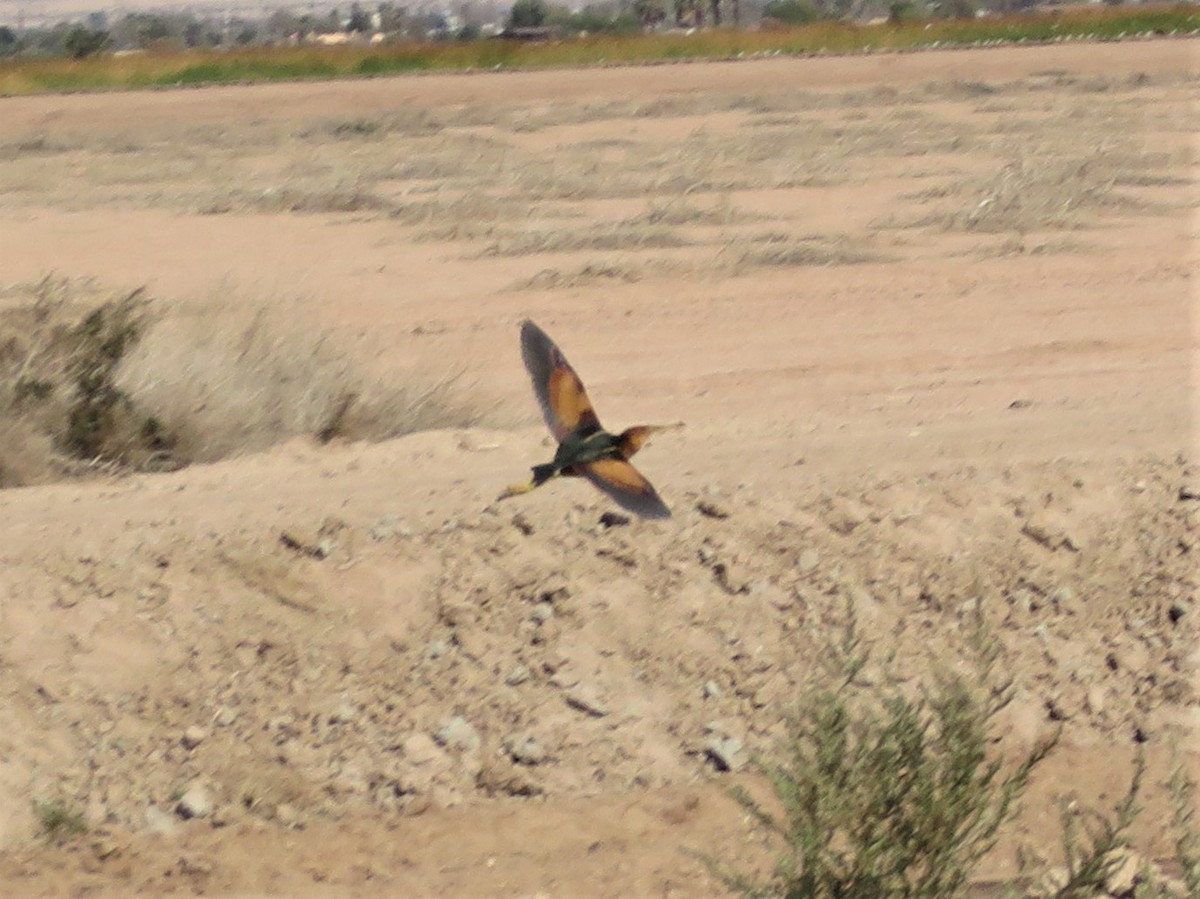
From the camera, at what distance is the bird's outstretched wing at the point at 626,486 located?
553 centimetres

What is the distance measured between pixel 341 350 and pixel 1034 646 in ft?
13.7

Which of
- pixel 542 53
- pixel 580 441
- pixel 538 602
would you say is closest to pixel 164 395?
pixel 538 602

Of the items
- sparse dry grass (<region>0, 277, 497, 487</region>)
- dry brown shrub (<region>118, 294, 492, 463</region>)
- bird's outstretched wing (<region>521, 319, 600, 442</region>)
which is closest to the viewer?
bird's outstretched wing (<region>521, 319, 600, 442</region>)

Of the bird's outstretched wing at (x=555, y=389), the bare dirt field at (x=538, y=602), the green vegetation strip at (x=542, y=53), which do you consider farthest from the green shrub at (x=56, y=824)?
the green vegetation strip at (x=542, y=53)

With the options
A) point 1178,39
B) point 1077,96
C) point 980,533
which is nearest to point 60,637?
point 980,533

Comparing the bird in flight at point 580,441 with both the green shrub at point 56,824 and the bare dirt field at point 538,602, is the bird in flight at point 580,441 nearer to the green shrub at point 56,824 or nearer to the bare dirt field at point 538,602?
the bare dirt field at point 538,602

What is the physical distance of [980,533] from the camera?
7.69 meters

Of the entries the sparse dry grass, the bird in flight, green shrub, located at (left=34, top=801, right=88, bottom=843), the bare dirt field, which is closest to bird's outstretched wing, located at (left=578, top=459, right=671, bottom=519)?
the bird in flight

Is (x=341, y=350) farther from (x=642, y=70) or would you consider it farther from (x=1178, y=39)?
(x=1178, y=39)

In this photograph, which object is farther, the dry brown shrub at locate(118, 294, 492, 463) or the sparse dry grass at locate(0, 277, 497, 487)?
the dry brown shrub at locate(118, 294, 492, 463)

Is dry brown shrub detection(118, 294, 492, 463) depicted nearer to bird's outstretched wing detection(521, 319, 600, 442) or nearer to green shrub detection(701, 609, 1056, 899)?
bird's outstretched wing detection(521, 319, 600, 442)

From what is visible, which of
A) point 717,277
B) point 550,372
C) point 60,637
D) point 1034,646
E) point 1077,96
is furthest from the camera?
point 1077,96

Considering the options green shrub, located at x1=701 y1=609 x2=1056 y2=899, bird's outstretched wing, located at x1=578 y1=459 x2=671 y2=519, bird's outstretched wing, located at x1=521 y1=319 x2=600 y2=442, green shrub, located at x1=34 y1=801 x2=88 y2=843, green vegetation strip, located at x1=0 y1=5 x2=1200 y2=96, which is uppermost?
bird's outstretched wing, located at x1=521 y1=319 x2=600 y2=442

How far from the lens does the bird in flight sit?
222 inches
